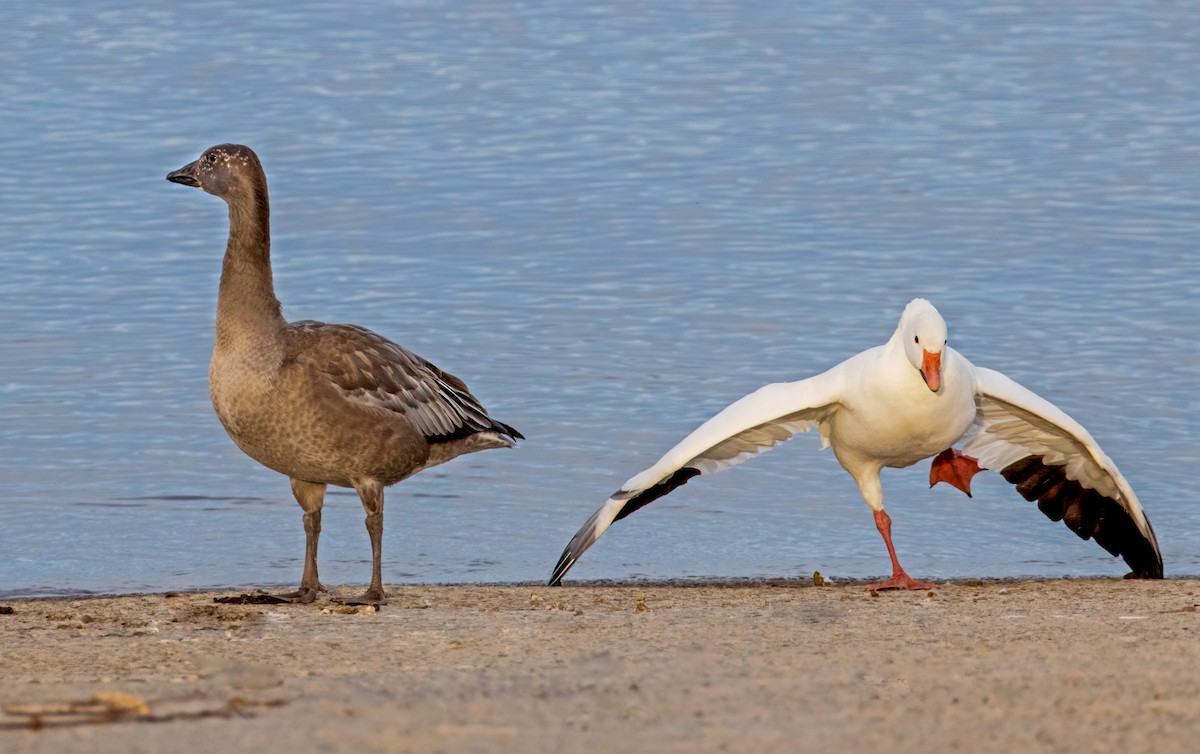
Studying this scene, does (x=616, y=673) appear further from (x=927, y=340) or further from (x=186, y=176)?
(x=186, y=176)

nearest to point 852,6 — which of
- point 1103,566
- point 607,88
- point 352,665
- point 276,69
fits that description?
point 607,88

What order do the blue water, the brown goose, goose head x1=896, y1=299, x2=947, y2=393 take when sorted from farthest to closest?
the blue water
goose head x1=896, y1=299, x2=947, y2=393
the brown goose

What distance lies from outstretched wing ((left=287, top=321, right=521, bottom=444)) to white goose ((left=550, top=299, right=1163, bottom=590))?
33.9 inches

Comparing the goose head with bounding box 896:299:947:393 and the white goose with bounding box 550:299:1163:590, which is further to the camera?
the white goose with bounding box 550:299:1163:590

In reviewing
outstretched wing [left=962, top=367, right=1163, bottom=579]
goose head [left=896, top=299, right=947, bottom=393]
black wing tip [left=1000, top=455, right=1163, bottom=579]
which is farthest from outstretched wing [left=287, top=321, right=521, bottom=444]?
black wing tip [left=1000, top=455, right=1163, bottom=579]

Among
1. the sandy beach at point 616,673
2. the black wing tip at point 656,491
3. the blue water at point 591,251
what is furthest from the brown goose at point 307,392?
the blue water at point 591,251

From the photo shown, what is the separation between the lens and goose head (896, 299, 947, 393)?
342 inches

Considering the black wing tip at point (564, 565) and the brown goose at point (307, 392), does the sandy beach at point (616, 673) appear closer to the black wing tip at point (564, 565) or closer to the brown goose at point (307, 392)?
the black wing tip at point (564, 565)

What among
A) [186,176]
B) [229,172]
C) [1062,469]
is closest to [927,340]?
[1062,469]

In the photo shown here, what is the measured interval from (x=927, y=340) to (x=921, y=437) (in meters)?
0.70

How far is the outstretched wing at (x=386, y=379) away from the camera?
8.71 m

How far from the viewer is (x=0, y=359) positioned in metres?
14.5

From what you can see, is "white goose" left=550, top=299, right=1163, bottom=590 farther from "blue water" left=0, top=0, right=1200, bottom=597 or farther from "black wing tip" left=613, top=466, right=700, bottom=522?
"blue water" left=0, top=0, right=1200, bottom=597

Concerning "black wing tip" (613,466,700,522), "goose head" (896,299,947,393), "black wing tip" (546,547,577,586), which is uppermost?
"goose head" (896,299,947,393)
